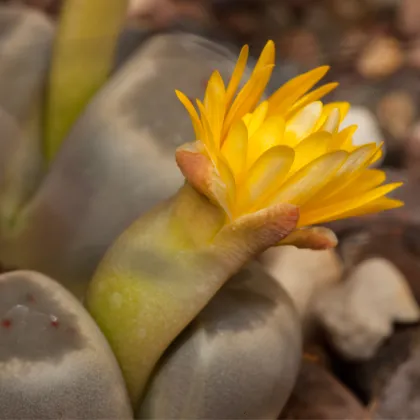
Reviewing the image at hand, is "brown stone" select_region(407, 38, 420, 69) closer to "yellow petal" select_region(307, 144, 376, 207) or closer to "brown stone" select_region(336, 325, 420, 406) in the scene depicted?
"brown stone" select_region(336, 325, 420, 406)

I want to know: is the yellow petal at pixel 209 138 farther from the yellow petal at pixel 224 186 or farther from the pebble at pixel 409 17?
the pebble at pixel 409 17

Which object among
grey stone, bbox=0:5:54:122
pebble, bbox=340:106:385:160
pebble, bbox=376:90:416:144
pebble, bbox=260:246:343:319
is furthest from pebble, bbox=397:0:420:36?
grey stone, bbox=0:5:54:122

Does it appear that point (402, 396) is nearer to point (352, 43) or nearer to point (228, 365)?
point (228, 365)

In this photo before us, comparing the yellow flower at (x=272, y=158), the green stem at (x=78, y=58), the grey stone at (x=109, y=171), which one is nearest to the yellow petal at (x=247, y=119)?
the yellow flower at (x=272, y=158)

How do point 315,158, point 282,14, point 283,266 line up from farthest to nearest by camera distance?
point 282,14, point 283,266, point 315,158

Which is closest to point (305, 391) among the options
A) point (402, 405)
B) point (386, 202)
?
point (402, 405)

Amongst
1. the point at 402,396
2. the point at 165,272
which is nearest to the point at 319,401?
the point at 402,396

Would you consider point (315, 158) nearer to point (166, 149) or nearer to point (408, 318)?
point (166, 149)
